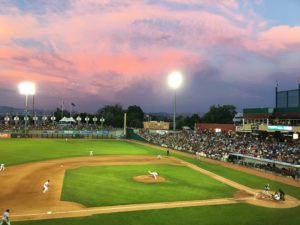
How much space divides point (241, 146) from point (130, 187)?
29931mm

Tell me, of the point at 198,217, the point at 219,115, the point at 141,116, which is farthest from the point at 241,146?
the point at 141,116

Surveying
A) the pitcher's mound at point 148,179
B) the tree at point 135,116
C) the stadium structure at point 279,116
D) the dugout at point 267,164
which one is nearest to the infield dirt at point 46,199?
the pitcher's mound at point 148,179

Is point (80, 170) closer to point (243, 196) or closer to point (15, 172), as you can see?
point (15, 172)

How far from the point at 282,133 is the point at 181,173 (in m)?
25.7

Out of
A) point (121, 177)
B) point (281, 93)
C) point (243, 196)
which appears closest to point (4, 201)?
point (121, 177)

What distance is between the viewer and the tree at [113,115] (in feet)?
484

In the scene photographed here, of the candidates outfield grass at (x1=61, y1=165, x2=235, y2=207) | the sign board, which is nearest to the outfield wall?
the sign board

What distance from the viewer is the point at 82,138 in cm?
8812

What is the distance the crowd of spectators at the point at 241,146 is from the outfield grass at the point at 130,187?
1233 cm

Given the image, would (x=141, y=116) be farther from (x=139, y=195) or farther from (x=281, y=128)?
(x=139, y=195)

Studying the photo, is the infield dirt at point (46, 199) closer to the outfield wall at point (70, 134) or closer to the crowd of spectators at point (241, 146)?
the crowd of spectators at point (241, 146)

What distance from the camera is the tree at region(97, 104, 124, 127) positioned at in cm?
14750

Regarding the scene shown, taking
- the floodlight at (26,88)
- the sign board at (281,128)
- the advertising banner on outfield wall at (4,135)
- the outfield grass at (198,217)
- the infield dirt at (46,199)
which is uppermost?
the floodlight at (26,88)

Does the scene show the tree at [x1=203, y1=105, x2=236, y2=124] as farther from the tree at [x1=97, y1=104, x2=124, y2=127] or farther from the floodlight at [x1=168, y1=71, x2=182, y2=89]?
the floodlight at [x1=168, y1=71, x2=182, y2=89]
